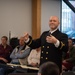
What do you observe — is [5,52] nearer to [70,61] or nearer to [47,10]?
[70,61]

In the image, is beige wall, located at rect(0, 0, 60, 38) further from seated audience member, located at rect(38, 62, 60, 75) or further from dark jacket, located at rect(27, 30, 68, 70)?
seated audience member, located at rect(38, 62, 60, 75)

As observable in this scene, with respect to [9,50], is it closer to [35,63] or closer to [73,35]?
[35,63]

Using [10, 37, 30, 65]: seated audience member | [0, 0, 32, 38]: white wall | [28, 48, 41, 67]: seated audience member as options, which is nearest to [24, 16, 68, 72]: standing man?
[28, 48, 41, 67]: seated audience member

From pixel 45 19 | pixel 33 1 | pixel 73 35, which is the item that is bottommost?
pixel 73 35

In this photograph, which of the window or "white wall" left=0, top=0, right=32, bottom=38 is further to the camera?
the window

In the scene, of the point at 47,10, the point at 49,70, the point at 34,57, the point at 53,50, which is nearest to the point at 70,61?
the point at 34,57

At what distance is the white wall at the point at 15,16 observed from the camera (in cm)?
623

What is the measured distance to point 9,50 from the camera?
17.7 ft

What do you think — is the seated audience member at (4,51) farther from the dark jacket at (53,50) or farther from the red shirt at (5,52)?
the dark jacket at (53,50)

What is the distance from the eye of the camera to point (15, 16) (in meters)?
6.34

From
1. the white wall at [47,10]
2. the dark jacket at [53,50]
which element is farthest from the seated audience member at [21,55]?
the dark jacket at [53,50]

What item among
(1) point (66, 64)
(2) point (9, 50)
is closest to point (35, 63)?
(1) point (66, 64)

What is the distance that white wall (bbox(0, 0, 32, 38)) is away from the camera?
20.4ft

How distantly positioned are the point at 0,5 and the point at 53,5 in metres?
1.42
